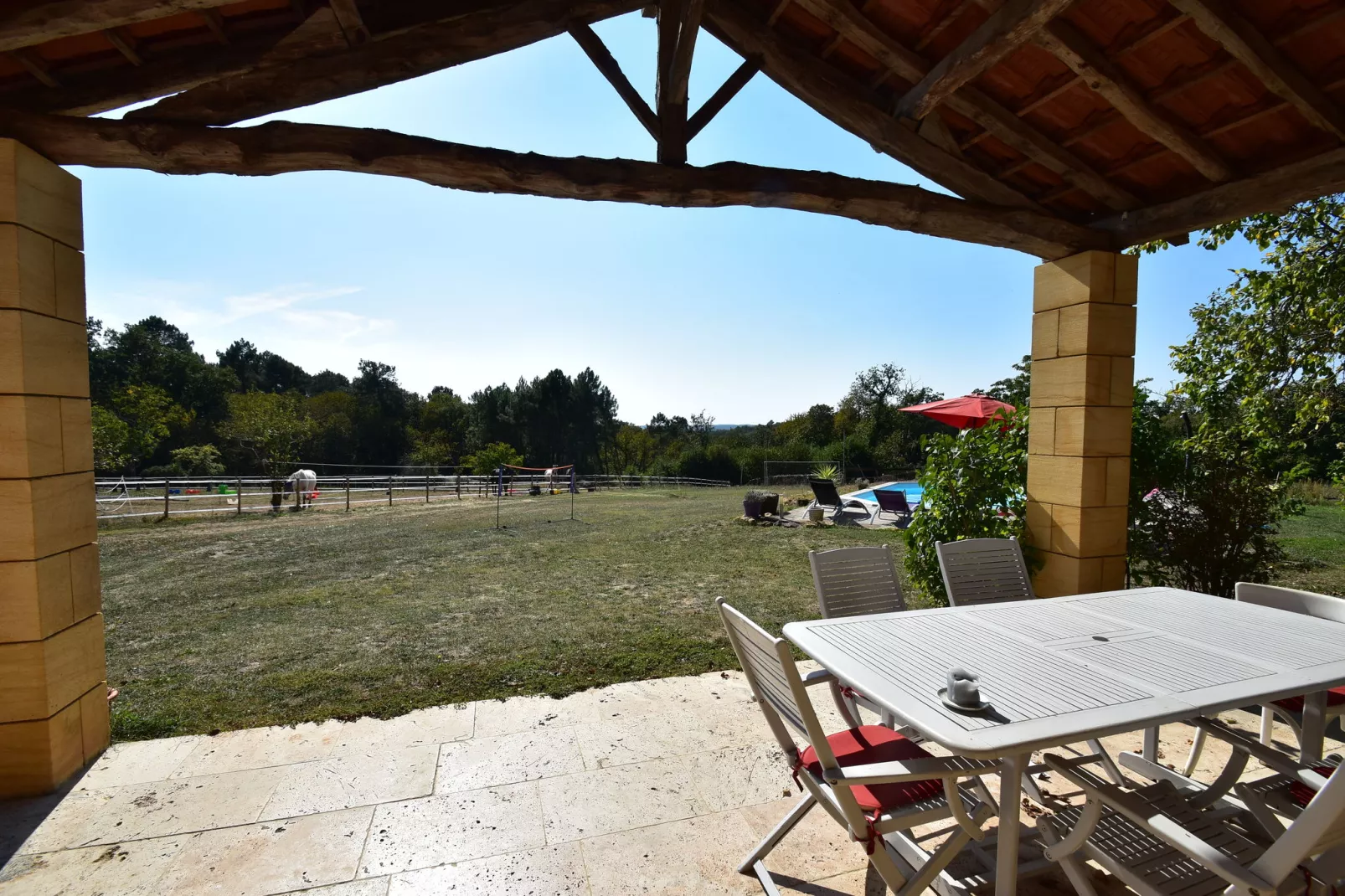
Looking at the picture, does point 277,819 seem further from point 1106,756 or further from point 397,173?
point 1106,756

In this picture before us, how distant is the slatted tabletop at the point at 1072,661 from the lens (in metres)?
1.37

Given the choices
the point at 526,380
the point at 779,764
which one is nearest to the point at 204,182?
the point at 779,764

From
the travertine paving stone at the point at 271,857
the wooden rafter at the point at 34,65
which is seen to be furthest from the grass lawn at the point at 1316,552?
the wooden rafter at the point at 34,65

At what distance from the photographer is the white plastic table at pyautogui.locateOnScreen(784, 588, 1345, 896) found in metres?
1.37

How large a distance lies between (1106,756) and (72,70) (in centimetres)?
478

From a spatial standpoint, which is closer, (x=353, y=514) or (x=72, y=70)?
(x=72, y=70)

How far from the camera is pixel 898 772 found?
4.75 ft

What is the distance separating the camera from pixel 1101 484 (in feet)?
11.5

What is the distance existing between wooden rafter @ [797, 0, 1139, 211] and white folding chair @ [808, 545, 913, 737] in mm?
2302

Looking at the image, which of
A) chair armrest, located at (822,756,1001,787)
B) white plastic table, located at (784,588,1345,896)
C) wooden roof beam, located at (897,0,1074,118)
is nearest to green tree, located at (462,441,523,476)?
wooden roof beam, located at (897,0,1074,118)

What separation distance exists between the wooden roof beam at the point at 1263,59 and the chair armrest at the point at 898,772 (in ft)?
9.43

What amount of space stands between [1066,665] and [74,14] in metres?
3.88

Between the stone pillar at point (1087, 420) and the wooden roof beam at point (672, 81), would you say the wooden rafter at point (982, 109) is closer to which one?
the stone pillar at point (1087, 420)

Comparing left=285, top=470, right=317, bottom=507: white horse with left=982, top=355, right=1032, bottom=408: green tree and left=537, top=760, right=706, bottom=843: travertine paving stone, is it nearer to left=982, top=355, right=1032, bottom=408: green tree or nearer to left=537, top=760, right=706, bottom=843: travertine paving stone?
left=537, top=760, right=706, bottom=843: travertine paving stone
